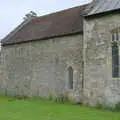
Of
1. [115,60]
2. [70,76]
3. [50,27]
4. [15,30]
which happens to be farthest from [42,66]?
[115,60]

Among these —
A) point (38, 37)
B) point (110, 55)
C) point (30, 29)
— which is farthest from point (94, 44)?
point (30, 29)

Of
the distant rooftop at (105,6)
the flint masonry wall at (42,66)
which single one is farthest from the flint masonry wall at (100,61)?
the flint masonry wall at (42,66)

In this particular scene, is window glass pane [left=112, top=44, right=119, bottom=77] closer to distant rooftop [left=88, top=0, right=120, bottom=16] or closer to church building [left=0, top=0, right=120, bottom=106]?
church building [left=0, top=0, right=120, bottom=106]

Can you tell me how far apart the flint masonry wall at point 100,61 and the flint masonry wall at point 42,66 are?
169 centimetres

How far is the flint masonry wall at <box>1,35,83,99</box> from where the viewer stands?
2238 cm

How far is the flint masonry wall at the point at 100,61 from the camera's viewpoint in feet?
60.6

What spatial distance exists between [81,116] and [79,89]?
6.59 m

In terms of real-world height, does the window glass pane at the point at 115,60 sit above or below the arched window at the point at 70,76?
above

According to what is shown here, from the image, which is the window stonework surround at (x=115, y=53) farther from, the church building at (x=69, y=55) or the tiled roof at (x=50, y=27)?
the tiled roof at (x=50, y=27)

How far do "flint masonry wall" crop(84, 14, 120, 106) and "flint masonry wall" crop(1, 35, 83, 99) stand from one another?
1690mm

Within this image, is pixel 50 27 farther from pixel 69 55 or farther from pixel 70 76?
pixel 70 76

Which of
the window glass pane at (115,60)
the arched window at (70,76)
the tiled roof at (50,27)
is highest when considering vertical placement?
the tiled roof at (50,27)

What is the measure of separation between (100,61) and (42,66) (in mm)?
7399

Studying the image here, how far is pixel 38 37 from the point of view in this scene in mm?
26172
